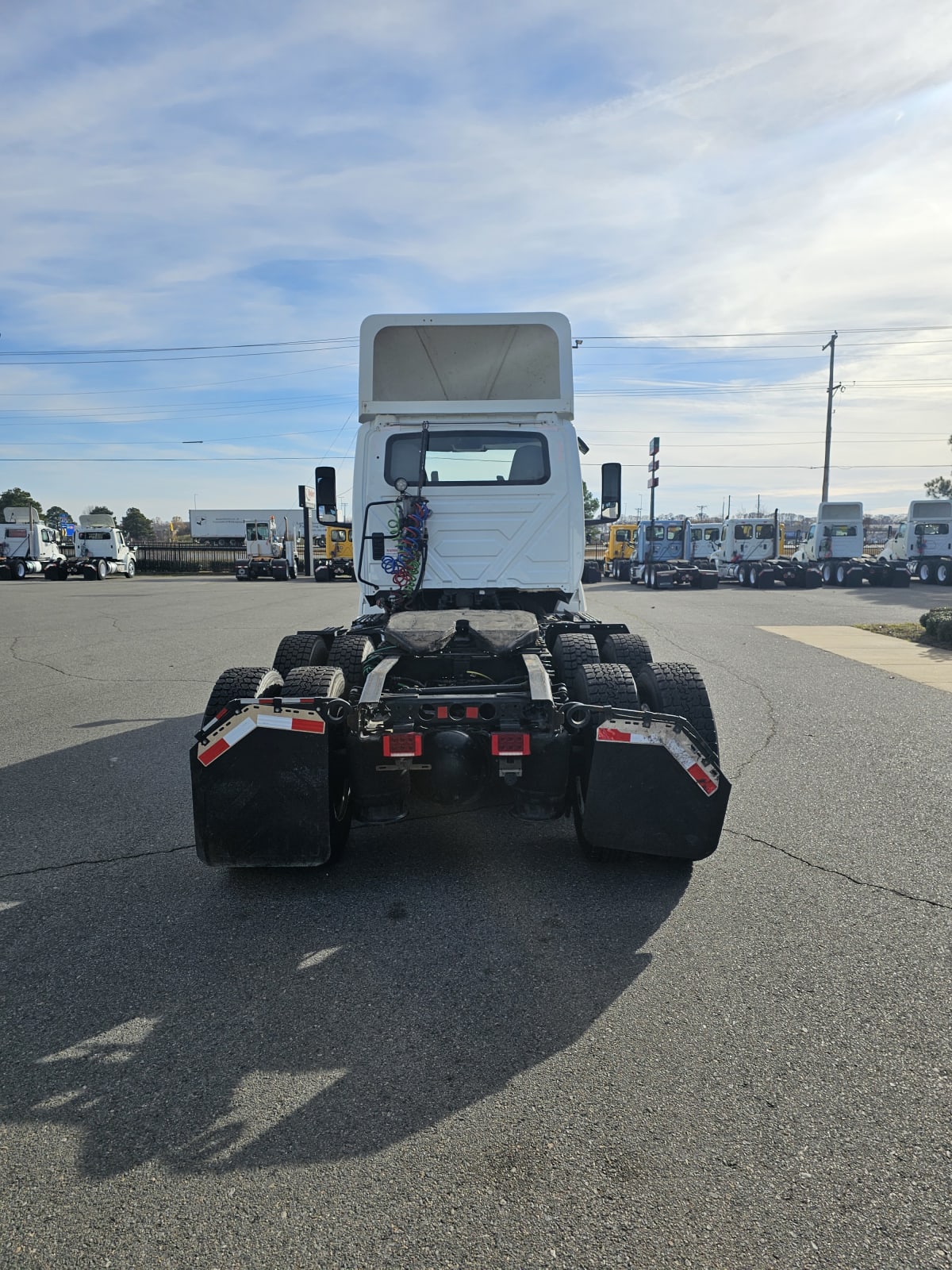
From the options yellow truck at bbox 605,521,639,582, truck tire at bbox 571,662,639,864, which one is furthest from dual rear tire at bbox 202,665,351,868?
yellow truck at bbox 605,521,639,582

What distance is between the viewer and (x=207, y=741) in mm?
3924

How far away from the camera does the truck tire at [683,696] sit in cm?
468

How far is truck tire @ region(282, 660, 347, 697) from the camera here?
14.3 feet

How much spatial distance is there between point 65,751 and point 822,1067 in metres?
6.06

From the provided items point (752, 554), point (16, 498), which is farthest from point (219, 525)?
point (752, 554)

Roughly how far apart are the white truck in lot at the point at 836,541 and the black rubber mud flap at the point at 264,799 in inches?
1288

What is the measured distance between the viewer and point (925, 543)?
113 feet

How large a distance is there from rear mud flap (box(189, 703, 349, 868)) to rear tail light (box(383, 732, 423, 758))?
0.96ft

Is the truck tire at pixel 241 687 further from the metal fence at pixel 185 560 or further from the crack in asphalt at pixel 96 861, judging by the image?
the metal fence at pixel 185 560

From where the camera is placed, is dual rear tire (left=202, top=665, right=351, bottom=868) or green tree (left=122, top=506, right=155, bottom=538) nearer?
dual rear tire (left=202, top=665, right=351, bottom=868)

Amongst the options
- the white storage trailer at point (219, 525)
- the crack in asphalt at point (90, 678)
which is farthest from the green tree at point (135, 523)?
the crack in asphalt at point (90, 678)

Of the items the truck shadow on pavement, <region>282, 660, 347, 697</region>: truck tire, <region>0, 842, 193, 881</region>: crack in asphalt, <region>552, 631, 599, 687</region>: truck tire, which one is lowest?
<region>0, 842, 193, 881</region>: crack in asphalt

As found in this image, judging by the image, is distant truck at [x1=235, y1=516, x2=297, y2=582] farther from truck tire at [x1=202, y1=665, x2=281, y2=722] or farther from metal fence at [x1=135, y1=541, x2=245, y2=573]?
truck tire at [x1=202, y1=665, x2=281, y2=722]

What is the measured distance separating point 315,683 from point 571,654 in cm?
151
